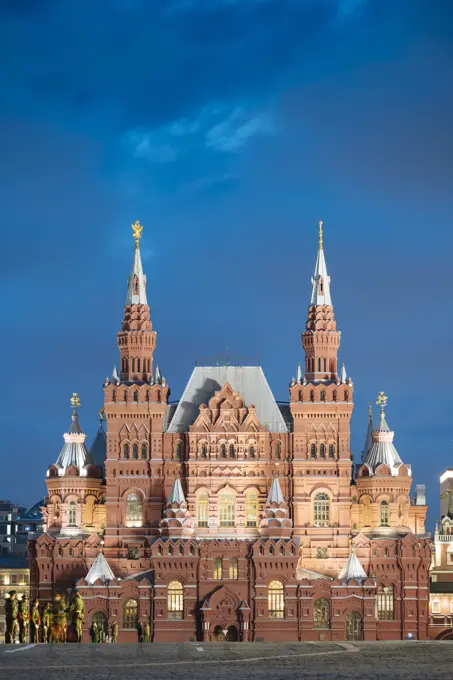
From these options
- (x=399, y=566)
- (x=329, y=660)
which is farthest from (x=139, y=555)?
(x=329, y=660)

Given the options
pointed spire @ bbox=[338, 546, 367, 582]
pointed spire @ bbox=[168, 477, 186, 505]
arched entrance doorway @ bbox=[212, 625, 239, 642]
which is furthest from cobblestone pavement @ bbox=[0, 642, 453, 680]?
pointed spire @ bbox=[168, 477, 186, 505]

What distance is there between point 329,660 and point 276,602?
56.6m

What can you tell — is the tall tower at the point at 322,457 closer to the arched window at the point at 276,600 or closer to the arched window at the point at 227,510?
the arched window at the point at 276,600

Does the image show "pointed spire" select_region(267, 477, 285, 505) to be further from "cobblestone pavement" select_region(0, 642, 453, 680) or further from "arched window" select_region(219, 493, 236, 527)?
"cobblestone pavement" select_region(0, 642, 453, 680)

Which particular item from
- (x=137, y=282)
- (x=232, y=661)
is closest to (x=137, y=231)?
(x=137, y=282)

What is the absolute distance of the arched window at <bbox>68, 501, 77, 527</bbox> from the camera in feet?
402

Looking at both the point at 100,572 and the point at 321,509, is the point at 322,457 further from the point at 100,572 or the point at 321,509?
the point at 100,572

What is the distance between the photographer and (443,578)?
155 meters

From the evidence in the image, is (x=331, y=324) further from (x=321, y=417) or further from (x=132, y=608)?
(x=132, y=608)

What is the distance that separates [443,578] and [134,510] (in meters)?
48.1

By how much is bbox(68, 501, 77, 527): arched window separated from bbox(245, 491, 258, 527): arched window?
1496cm

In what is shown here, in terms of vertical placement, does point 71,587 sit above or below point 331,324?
below

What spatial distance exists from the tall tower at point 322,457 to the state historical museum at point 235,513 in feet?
0.38

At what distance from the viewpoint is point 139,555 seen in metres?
119
